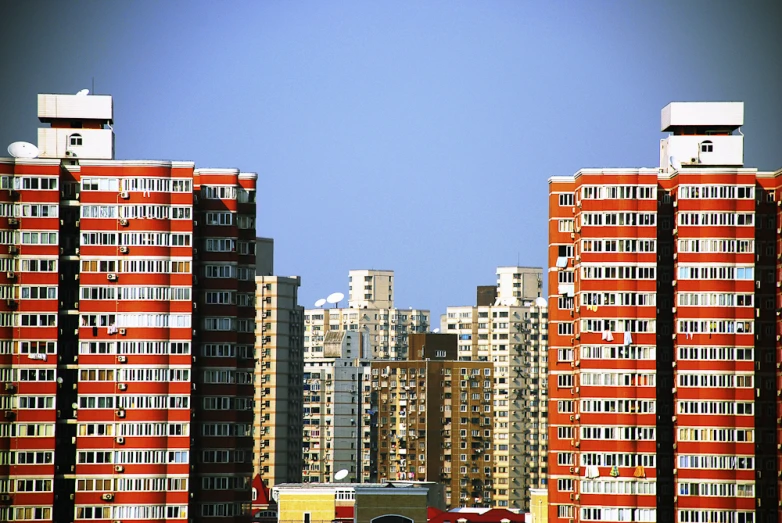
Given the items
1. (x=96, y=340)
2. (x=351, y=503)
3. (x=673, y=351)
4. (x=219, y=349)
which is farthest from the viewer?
(x=351, y=503)

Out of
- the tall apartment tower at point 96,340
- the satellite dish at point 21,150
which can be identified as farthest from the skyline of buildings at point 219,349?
the satellite dish at point 21,150

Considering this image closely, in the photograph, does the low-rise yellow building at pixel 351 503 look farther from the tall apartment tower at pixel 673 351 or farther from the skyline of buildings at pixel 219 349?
the skyline of buildings at pixel 219 349

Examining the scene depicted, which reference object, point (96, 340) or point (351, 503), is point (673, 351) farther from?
point (351, 503)

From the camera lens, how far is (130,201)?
456 feet

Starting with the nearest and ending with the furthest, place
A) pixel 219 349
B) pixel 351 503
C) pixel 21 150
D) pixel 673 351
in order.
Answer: pixel 21 150 → pixel 673 351 → pixel 219 349 → pixel 351 503

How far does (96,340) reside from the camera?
13888cm

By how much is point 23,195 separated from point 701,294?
192 ft

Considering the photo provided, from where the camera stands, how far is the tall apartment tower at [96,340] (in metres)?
137

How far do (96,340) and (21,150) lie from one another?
18.2 meters

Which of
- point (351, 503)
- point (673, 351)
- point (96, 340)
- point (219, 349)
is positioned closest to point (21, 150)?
point (96, 340)

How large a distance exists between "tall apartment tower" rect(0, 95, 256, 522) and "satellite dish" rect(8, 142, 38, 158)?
12.1ft

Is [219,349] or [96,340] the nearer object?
[96,340]

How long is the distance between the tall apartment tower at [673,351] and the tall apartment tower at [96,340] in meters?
34.1

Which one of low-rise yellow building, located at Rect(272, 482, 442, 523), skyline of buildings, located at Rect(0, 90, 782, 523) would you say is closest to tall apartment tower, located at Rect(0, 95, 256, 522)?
skyline of buildings, located at Rect(0, 90, 782, 523)
